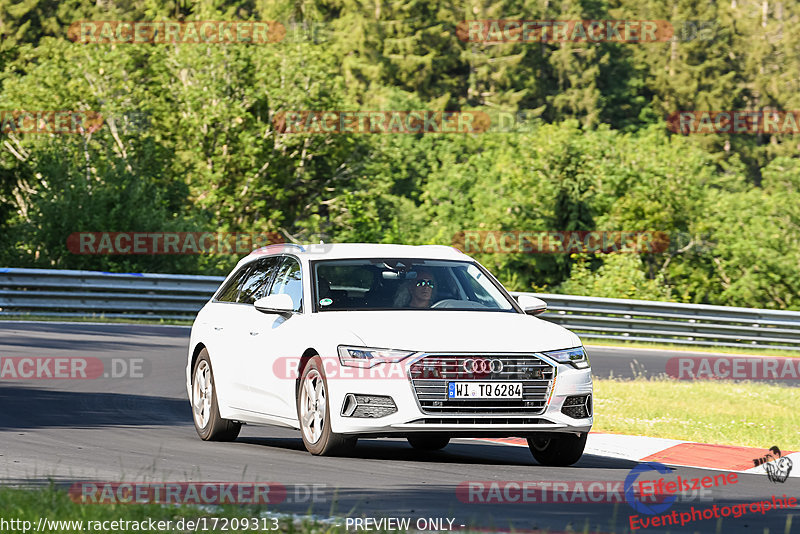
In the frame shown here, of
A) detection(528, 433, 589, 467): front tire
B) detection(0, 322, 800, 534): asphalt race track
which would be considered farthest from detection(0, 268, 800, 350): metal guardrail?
detection(528, 433, 589, 467): front tire

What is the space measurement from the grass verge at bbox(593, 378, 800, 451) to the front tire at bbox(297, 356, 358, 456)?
12.3 feet

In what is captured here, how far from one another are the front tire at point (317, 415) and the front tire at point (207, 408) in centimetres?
152

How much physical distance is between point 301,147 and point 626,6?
173 ft

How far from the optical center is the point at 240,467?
911cm

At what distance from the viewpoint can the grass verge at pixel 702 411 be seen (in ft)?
41.2

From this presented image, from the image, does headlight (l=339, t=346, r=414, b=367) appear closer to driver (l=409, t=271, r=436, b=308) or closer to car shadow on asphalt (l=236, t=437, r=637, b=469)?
car shadow on asphalt (l=236, t=437, r=637, b=469)

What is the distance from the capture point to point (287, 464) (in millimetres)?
9328

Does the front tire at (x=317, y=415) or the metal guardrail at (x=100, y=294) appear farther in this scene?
the metal guardrail at (x=100, y=294)

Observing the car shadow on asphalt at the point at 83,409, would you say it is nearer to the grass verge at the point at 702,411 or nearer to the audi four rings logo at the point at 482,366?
the audi four rings logo at the point at 482,366

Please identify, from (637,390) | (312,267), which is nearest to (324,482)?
(312,267)

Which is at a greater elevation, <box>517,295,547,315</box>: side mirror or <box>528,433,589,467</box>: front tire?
<box>517,295,547,315</box>: side mirror

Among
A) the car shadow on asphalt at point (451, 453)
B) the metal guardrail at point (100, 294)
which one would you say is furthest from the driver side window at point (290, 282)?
the metal guardrail at point (100, 294)

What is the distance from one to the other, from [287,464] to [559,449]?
2.09 m

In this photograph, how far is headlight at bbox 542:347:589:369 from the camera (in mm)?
9664
